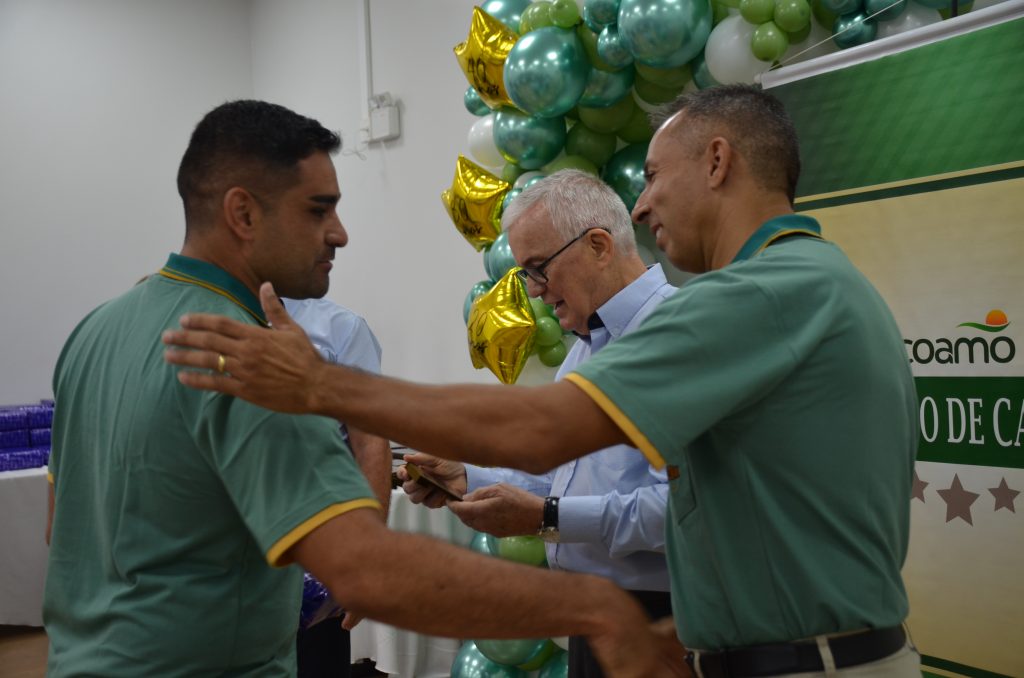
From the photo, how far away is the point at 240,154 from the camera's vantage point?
52.4 inches

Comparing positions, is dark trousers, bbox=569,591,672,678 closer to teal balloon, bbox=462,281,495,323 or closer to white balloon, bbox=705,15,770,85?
white balloon, bbox=705,15,770,85

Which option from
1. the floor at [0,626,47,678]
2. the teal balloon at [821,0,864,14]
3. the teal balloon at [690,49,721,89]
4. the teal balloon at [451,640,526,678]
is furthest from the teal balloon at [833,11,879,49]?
the floor at [0,626,47,678]

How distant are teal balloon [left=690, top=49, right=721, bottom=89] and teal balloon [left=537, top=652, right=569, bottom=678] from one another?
1799 mm

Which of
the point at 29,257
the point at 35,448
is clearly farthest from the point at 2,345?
the point at 35,448

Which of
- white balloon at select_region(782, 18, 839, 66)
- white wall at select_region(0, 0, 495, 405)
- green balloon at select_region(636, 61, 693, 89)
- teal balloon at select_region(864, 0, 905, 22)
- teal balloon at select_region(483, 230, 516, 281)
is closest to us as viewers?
teal balloon at select_region(864, 0, 905, 22)

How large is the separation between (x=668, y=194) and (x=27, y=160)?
556 centimetres

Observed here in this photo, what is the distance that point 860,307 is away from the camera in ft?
3.95

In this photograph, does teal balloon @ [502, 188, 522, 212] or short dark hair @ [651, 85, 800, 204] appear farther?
teal balloon @ [502, 188, 522, 212]

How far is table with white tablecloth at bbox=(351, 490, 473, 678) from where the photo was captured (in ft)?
13.2

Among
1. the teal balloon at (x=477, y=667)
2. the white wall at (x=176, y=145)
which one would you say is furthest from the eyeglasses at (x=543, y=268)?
the white wall at (x=176, y=145)

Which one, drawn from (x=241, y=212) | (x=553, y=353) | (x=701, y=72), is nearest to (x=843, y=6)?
(x=701, y=72)

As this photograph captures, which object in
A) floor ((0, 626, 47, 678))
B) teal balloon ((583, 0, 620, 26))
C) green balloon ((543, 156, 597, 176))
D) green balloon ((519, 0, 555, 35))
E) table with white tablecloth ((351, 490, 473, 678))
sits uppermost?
green balloon ((519, 0, 555, 35))

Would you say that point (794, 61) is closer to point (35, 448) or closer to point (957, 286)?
point (957, 286)

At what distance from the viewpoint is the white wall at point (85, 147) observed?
19.1 feet
